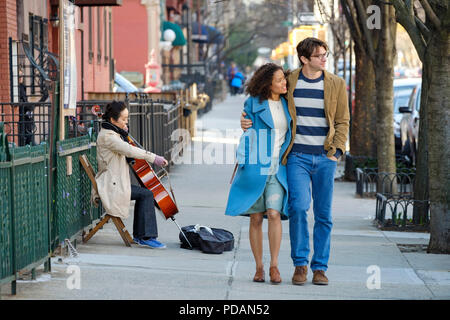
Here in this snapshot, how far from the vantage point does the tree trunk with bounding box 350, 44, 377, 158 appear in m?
17.8

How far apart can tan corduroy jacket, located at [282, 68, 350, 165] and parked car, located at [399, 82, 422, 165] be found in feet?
35.6

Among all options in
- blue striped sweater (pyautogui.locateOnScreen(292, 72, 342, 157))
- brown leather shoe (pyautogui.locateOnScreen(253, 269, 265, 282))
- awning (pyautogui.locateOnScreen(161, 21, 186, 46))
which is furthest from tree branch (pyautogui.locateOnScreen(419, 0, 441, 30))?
awning (pyautogui.locateOnScreen(161, 21, 186, 46))

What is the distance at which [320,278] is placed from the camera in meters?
7.50

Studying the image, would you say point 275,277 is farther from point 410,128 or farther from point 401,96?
point 401,96

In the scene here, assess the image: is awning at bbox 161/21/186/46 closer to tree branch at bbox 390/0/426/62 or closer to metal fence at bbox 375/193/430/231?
metal fence at bbox 375/193/430/231

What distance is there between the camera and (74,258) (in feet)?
27.2

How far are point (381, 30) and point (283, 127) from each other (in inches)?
263

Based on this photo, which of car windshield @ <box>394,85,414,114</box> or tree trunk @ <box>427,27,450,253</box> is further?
car windshield @ <box>394,85,414,114</box>

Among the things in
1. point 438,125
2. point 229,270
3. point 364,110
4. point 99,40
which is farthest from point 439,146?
point 99,40

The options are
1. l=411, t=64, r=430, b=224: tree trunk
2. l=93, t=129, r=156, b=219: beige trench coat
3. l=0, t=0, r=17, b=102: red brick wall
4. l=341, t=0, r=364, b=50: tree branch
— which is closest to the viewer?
l=93, t=129, r=156, b=219: beige trench coat

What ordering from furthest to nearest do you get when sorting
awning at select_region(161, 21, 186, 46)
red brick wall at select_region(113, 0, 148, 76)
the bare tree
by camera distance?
awning at select_region(161, 21, 186, 46) → red brick wall at select_region(113, 0, 148, 76) → the bare tree
